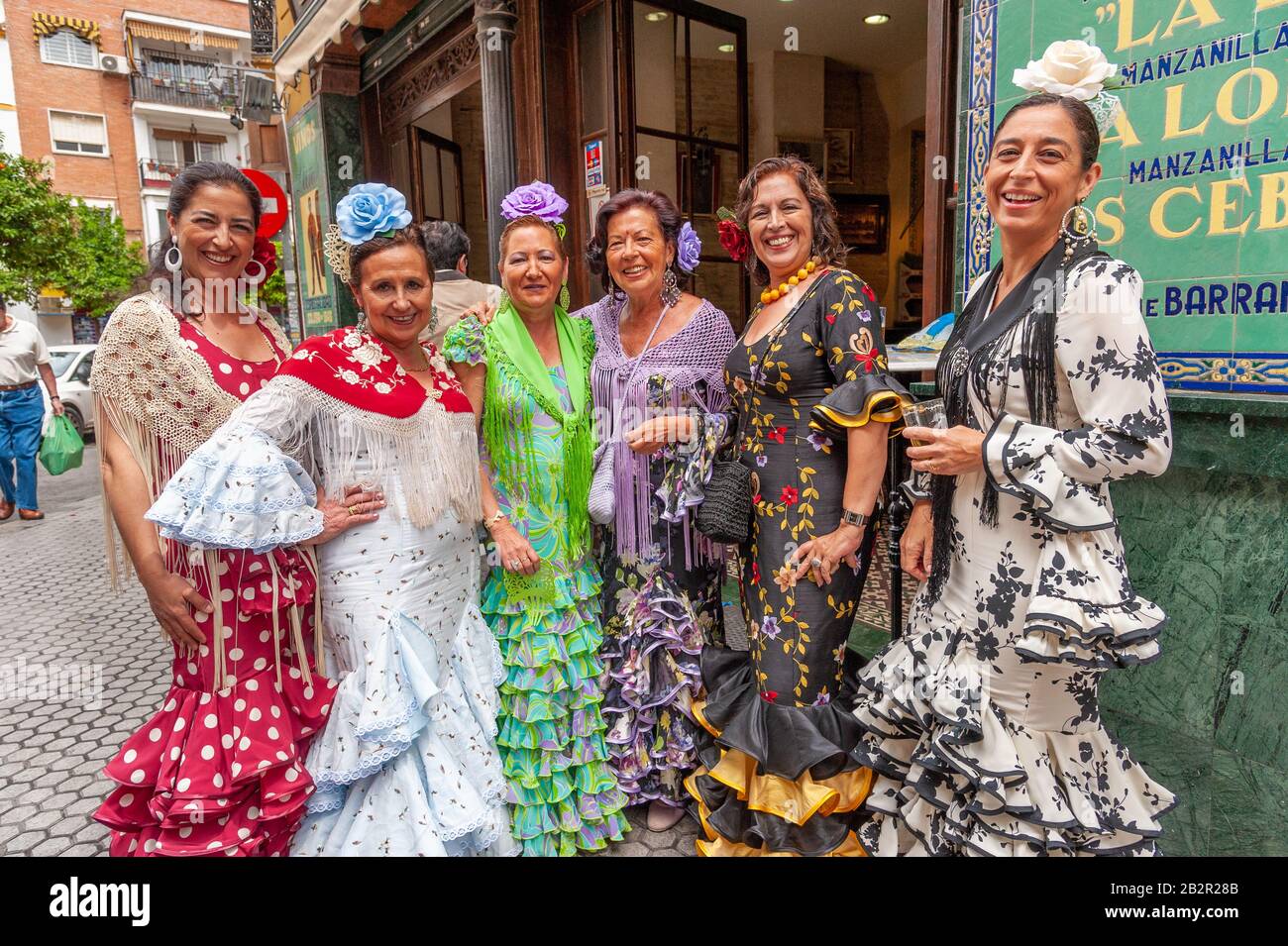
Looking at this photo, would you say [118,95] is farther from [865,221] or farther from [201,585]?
[201,585]

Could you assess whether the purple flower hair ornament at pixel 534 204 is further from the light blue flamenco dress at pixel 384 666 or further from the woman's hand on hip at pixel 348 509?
the woman's hand on hip at pixel 348 509

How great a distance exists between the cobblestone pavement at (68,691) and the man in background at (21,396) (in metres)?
0.93

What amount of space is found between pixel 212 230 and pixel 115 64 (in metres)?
27.5

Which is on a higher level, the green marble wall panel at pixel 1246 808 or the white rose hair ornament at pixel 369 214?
the white rose hair ornament at pixel 369 214

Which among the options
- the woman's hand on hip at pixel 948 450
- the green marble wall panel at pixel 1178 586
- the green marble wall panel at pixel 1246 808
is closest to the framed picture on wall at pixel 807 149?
the green marble wall panel at pixel 1178 586

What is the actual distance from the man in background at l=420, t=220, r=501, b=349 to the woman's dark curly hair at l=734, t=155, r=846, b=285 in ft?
4.85

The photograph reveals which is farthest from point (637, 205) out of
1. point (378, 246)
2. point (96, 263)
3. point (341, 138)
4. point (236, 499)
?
point (96, 263)

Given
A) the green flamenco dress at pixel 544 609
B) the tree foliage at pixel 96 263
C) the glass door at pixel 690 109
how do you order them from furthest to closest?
the tree foliage at pixel 96 263 → the glass door at pixel 690 109 → the green flamenco dress at pixel 544 609

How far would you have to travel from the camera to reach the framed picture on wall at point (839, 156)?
8438 mm

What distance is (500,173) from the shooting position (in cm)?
518

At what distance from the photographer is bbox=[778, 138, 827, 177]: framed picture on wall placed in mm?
→ 7816

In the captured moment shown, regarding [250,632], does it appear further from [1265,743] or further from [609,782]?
[1265,743]

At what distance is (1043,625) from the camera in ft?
5.33
